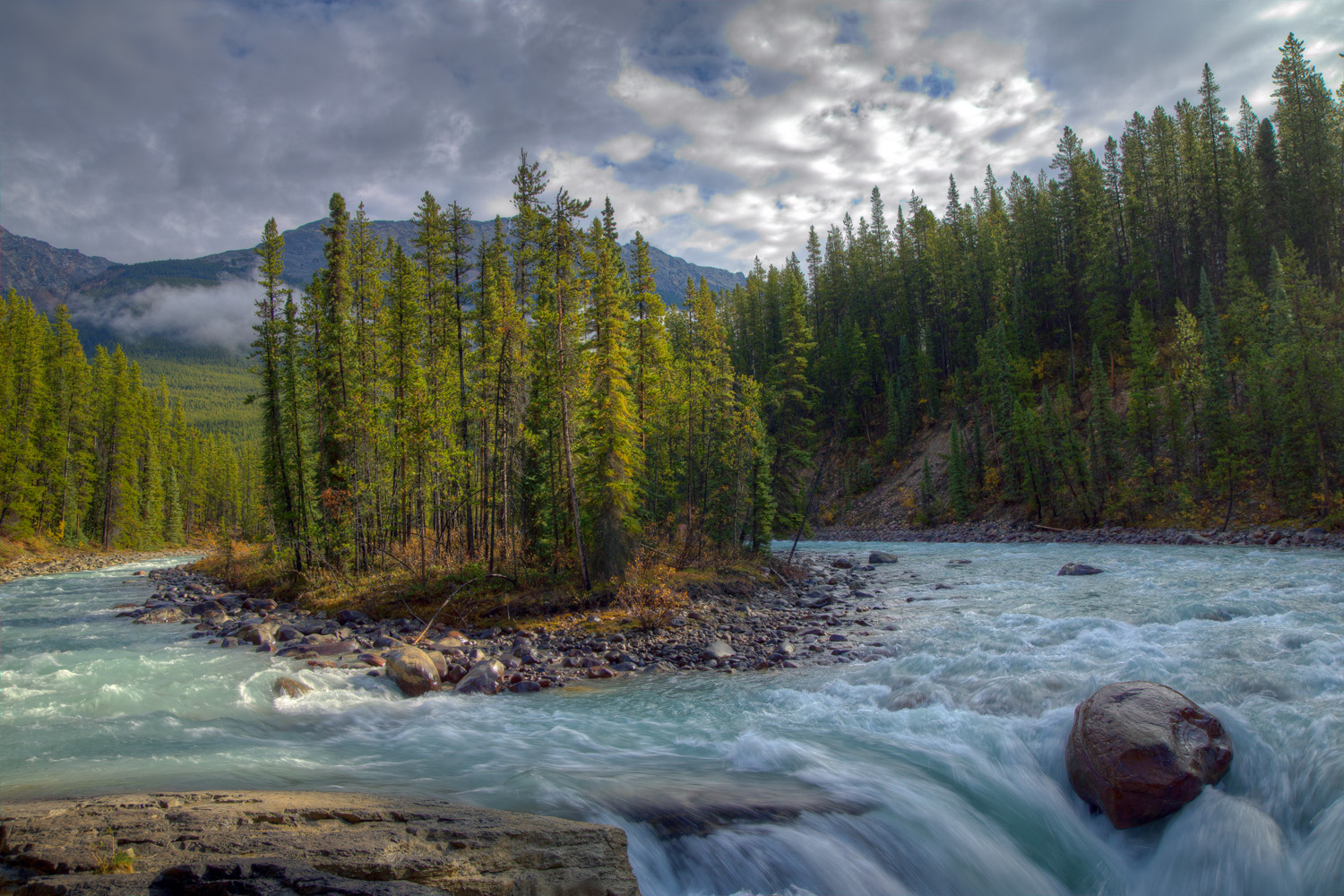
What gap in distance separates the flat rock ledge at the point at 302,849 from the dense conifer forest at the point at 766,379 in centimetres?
1453

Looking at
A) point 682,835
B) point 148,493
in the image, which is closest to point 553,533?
point 682,835

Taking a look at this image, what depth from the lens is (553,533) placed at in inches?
907

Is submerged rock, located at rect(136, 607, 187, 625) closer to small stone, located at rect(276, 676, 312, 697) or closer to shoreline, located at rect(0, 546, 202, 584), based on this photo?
small stone, located at rect(276, 676, 312, 697)

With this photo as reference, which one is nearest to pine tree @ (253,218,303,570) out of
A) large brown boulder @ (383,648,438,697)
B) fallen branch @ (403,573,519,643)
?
fallen branch @ (403,573,519,643)

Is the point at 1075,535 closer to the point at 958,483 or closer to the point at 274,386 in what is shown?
the point at 958,483

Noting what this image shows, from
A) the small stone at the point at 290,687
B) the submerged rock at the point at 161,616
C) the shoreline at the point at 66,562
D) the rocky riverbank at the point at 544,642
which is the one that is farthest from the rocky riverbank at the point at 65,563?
the small stone at the point at 290,687

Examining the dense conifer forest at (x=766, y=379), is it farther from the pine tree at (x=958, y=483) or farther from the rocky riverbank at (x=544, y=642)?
the rocky riverbank at (x=544, y=642)

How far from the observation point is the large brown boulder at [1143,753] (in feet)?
21.2

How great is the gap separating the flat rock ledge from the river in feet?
4.12

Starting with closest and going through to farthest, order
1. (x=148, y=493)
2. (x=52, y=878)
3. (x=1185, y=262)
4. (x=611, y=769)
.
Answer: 1. (x=52, y=878)
2. (x=611, y=769)
3. (x=1185, y=262)
4. (x=148, y=493)

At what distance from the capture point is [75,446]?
49.1m

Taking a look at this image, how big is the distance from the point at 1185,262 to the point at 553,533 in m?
66.5

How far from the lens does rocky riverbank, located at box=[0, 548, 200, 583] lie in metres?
36.6

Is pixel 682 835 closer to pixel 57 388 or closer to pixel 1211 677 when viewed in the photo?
pixel 1211 677
